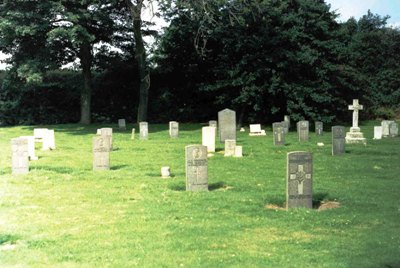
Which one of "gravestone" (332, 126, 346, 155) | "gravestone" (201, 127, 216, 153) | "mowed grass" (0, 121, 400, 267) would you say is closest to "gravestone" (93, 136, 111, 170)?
"mowed grass" (0, 121, 400, 267)

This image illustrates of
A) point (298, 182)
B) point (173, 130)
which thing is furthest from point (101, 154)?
point (173, 130)

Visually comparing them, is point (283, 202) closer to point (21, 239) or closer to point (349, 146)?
point (21, 239)

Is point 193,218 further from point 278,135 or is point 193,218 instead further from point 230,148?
point 278,135

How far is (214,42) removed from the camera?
121ft

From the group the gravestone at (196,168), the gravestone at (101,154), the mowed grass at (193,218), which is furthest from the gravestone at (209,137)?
the gravestone at (196,168)

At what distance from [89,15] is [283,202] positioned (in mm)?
20532

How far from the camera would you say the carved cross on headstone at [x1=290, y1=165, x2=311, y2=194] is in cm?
977

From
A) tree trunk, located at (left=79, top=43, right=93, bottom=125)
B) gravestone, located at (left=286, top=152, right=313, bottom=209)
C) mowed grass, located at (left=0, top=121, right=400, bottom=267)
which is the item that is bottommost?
mowed grass, located at (left=0, top=121, right=400, bottom=267)

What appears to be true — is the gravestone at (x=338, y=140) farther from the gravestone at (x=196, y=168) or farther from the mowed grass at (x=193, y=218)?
the gravestone at (x=196, y=168)

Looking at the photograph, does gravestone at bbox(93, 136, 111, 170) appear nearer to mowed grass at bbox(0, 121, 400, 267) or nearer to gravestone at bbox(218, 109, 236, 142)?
mowed grass at bbox(0, 121, 400, 267)

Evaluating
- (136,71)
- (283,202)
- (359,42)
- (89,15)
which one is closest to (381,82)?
(359,42)

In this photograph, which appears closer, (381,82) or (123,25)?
(123,25)

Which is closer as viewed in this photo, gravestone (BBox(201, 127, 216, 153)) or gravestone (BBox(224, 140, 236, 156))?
gravestone (BBox(224, 140, 236, 156))

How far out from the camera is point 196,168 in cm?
1140
